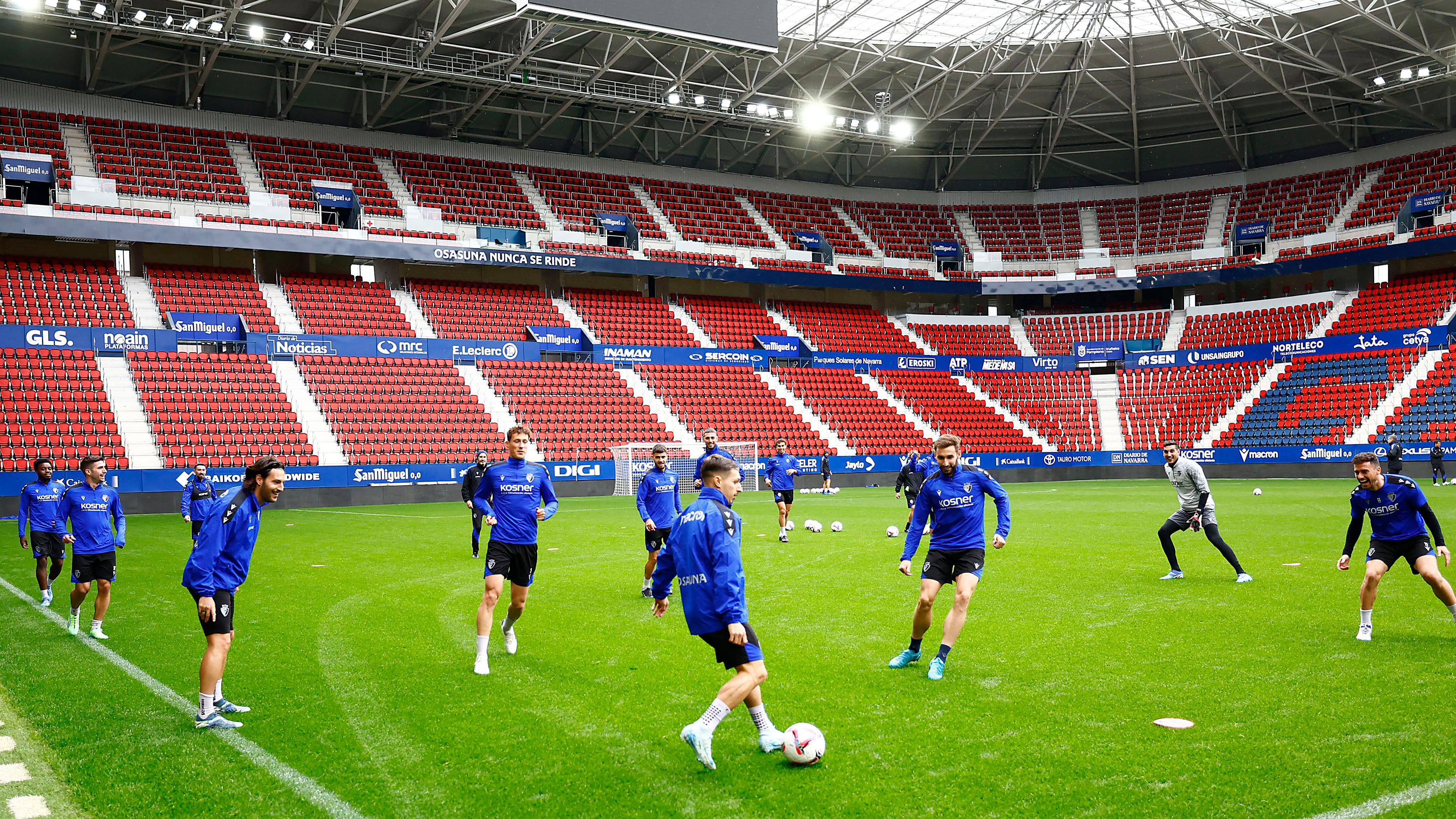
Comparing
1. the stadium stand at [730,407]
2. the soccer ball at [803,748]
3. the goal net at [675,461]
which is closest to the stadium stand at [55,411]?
the goal net at [675,461]

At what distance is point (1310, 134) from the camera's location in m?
51.9

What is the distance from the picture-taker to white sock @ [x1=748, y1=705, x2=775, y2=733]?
6262 mm

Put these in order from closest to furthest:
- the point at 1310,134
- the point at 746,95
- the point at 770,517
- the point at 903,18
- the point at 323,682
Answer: the point at 323,682 → the point at 770,517 → the point at 903,18 → the point at 746,95 → the point at 1310,134

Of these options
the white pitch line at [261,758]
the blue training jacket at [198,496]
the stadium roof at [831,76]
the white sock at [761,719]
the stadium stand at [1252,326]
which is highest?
the stadium roof at [831,76]

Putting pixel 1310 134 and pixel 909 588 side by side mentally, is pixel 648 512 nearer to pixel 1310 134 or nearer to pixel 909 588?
pixel 909 588

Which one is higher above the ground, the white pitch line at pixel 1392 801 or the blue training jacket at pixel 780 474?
the blue training jacket at pixel 780 474

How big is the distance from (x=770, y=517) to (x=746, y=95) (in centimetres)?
2222

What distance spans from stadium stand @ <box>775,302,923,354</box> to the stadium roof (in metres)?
8.27

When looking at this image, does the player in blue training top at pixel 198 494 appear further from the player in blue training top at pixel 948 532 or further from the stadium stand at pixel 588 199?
the stadium stand at pixel 588 199

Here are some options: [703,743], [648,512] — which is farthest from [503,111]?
[703,743]

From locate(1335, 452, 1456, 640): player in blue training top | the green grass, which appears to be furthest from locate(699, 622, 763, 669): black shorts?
locate(1335, 452, 1456, 640): player in blue training top

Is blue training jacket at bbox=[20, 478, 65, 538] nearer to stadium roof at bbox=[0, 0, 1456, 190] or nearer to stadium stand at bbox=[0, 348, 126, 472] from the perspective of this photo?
stadium stand at bbox=[0, 348, 126, 472]

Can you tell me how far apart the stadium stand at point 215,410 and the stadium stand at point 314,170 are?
8.95 metres

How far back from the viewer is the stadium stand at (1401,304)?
43312 mm
